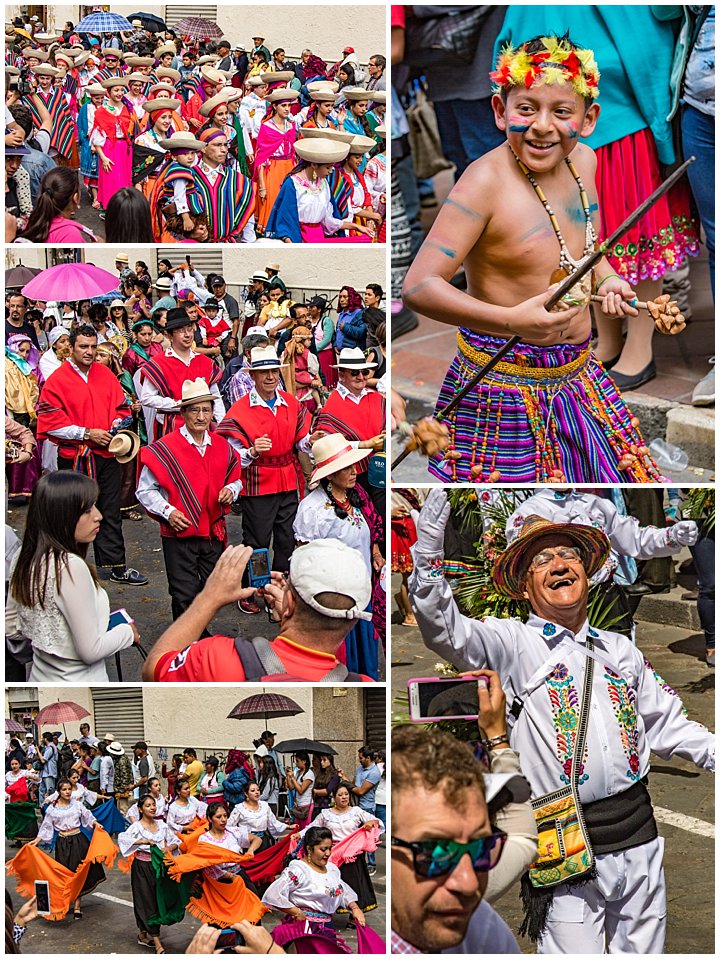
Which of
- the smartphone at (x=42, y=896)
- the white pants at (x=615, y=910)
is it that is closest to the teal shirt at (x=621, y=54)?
the white pants at (x=615, y=910)

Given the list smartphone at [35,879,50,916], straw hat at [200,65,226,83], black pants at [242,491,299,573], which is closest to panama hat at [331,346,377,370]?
black pants at [242,491,299,573]

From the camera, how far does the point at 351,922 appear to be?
4.66 m

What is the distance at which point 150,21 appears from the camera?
4.93 metres

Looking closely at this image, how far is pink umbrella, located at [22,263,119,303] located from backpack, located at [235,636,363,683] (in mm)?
1333

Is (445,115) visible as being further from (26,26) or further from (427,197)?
(26,26)

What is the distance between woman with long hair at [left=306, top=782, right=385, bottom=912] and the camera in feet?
15.1

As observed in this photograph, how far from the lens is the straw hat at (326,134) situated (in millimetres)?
4867

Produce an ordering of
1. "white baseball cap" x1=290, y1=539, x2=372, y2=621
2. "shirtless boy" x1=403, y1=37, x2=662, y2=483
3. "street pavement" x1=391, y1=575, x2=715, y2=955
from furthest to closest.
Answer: "street pavement" x1=391, y1=575, x2=715, y2=955, "white baseball cap" x1=290, y1=539, x2=372, y2=621, "shirtless boy" x1=403, y1=37, x2=662, y2=483

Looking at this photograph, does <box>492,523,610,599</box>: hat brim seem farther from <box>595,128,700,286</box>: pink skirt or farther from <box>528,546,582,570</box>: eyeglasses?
<box>595,128,700,286</box>: pink skirt

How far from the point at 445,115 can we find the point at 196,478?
59.1 inches

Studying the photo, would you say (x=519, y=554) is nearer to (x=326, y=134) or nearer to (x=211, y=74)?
(x=326, y=134)

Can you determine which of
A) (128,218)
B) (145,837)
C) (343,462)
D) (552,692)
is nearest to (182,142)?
(128,218)

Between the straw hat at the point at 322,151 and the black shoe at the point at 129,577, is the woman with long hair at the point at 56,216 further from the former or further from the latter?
the black shoe at the point at 129,577

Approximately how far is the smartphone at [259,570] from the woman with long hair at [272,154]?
1108mm
